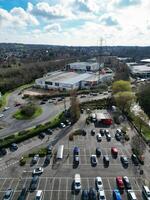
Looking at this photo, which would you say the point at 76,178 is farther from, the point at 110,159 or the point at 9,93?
the point at 9,93

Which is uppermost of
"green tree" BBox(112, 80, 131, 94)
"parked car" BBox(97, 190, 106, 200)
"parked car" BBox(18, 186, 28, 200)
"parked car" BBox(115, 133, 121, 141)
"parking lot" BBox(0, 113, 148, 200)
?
"green tree" BBox(112, 80, 131, 94)

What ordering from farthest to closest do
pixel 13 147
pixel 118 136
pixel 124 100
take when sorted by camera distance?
pixel 124 100 → pixel 118 136 → pixel 13 147

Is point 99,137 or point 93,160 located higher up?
point 99,137

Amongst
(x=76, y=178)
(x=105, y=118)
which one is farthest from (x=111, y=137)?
(x=76, y=178)

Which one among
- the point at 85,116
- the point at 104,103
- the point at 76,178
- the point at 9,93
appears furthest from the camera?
the point at 9,93

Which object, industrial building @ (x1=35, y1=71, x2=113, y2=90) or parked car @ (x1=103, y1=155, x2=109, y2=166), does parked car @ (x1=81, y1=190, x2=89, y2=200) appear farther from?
industrial building @ (x1=35, y1=71, x2=113, y2=90)

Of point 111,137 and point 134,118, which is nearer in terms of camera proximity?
point 111,137

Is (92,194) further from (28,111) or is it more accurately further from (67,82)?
(67,82)

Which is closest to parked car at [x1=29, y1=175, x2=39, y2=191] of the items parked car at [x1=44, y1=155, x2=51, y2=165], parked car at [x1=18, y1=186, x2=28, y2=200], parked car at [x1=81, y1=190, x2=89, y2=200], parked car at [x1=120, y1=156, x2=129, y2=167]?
parked car at [x1=18, y1=186, x2=28, y2=200]

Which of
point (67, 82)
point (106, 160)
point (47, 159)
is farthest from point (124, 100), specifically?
point (67, 82)
